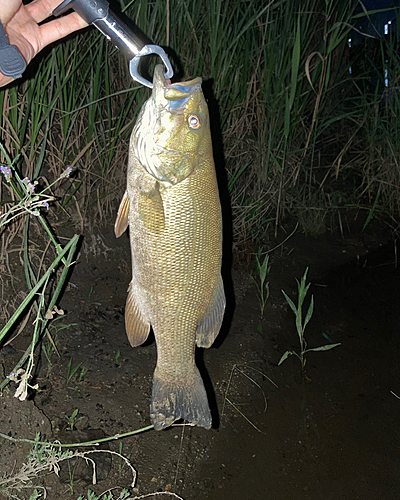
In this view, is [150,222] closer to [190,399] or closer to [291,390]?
[190,399]

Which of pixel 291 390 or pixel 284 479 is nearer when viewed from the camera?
pixel 284 479

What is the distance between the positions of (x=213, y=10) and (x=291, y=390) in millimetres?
2482

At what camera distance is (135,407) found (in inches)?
114

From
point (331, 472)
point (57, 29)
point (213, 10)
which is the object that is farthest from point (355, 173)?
point (57, 29)

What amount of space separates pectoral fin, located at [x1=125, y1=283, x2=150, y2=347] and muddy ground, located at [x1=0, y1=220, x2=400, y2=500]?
3.22 ft

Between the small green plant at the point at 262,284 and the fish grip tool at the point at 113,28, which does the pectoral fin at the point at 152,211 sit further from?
the small green plant at the point at 262,284

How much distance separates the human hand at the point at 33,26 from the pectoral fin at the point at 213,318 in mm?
1116

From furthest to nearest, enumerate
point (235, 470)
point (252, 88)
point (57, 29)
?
point (252, 88)
point (235, 470)
point (57, 29)

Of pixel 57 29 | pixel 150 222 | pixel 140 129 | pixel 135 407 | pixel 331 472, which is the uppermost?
pixel 57 29

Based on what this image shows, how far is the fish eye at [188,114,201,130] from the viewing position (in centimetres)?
166

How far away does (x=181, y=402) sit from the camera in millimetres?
1800

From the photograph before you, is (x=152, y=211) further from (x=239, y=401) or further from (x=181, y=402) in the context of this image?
(x=239, y=401)

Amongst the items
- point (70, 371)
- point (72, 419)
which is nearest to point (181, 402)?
point (72, 419)

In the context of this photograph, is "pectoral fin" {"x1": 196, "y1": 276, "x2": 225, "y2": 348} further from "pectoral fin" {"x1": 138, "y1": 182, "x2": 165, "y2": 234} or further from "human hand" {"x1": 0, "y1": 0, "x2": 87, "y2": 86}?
"human hand" {"x1": 0, "y1": 0, "x2": 87, "y2": 86}
